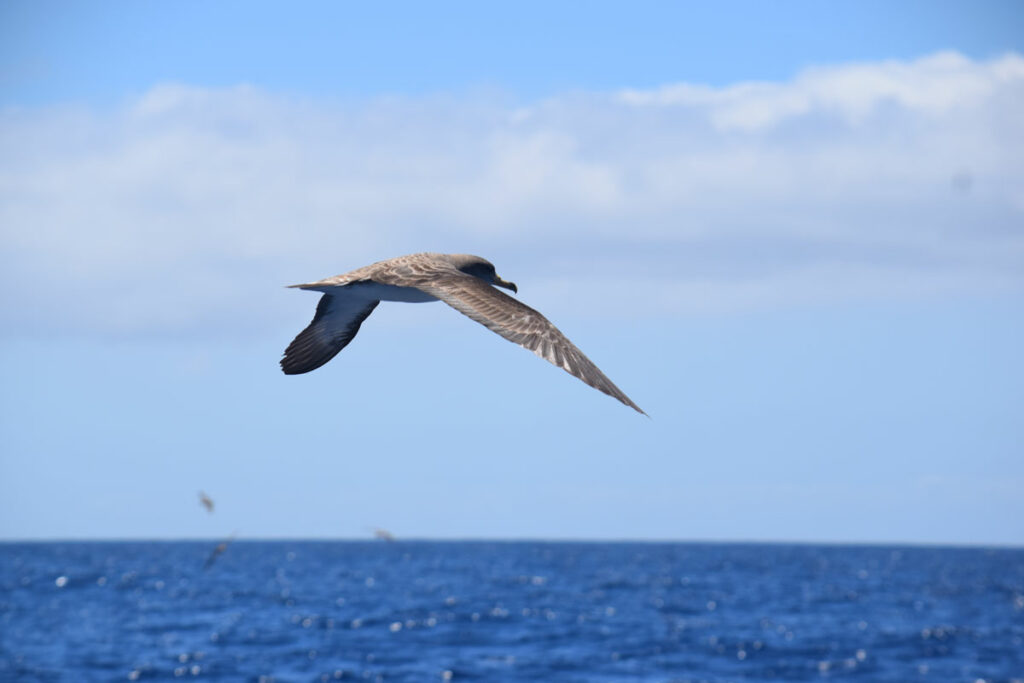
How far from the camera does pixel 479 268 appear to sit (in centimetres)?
1293

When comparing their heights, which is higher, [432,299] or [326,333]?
[432,299]

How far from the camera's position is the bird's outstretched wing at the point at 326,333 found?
12.6 meters

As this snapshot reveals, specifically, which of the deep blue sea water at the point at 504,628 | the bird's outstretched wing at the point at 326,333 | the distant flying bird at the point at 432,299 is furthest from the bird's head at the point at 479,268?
the deep blue sea water at the point at 504,628

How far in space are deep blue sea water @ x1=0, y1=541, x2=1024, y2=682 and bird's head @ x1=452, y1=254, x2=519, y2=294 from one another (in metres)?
38.3

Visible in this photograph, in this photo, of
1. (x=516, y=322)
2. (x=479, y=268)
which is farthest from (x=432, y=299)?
(x=516, y=322)

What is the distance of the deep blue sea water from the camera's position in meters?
51.7

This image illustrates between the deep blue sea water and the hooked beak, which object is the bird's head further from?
the deep blue sea water

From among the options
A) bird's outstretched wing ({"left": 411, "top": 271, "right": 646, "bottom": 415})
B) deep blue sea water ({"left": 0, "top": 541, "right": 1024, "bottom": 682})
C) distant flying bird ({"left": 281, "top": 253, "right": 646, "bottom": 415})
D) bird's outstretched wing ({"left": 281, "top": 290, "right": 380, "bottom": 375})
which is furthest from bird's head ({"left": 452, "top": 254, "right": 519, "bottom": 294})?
deep blue sea water ({"left": 0, "top": 541, "right": 1024, "bottom": 682})

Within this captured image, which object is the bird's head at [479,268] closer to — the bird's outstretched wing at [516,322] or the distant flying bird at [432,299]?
the distant flying bird at [432,299]

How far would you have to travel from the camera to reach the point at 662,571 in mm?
133750

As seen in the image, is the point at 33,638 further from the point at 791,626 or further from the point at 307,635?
the point at 791,626

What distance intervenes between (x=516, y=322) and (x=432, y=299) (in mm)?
1995

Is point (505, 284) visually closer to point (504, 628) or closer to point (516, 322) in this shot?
point (516, 322)

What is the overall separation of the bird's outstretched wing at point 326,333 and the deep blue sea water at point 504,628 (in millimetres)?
38342
